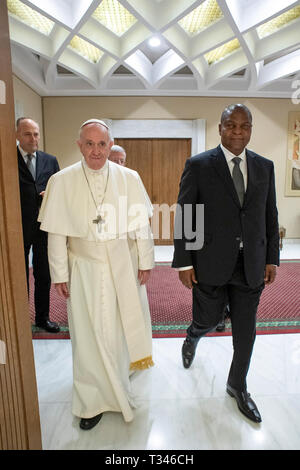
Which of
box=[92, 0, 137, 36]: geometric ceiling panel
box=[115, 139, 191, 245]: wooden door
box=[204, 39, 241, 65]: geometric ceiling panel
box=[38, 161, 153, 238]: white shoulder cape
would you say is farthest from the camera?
box=[115, 139, 191, 245]: wooden door

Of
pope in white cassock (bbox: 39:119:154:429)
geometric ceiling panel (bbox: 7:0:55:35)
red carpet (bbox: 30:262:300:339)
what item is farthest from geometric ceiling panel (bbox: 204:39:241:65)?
pope in white cassock (bbox: 39:119:154:429)

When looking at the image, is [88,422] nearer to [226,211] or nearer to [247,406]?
[247,406]

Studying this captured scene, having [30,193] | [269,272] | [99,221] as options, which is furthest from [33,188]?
[269,272]

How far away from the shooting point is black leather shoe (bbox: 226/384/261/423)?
1.83 metres

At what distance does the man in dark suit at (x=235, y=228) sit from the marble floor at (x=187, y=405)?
0.17m

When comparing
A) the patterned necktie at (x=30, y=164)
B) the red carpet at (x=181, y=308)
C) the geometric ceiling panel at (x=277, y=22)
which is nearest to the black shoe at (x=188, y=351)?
the red carpet at (x=181, y=308)

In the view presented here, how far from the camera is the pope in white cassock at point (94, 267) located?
1813mm

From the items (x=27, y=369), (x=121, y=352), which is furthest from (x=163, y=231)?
(x=27, y=369)

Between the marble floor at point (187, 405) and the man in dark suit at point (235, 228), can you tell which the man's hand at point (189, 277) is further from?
the marble floor at point (187, 405)

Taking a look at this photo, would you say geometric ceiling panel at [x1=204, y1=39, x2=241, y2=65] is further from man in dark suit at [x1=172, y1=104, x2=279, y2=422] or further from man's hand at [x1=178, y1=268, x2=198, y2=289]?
man's hand at [x1=178, y1=268, x2=198, y2=289]

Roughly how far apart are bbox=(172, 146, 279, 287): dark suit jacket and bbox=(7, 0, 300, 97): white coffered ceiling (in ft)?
10.9

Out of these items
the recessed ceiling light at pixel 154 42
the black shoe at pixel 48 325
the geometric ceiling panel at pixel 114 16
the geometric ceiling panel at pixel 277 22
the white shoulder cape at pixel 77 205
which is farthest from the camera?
the recessed ceiling light at pixel 154 42

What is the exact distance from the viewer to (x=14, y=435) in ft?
4.12

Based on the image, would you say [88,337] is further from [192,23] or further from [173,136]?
[173,136]
